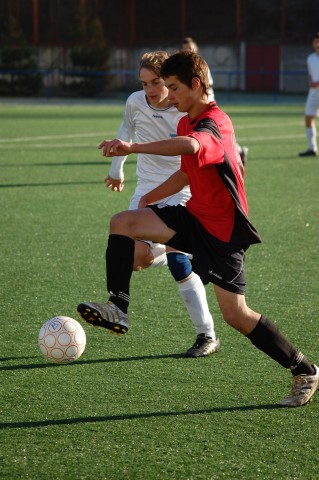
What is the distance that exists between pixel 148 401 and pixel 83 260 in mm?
3597

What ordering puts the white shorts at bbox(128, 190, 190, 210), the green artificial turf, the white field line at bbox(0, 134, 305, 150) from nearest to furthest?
the green artificial turf, the white shorts at bbox(128, 190, 190, 210), the white field line at bbox(0, 134, 305, 150)

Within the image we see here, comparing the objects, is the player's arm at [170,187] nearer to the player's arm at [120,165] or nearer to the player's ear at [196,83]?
the player's ear at [196,83]

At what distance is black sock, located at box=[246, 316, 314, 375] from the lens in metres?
4.47

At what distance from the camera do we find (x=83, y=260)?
8008mm

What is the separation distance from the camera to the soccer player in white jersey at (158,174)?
5453 mm

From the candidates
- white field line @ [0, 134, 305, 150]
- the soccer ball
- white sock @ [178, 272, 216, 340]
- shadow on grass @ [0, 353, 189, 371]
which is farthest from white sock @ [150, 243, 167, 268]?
white field line @ [0, 134, 305, 150]

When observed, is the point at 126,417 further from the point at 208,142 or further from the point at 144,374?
the point at 208,142

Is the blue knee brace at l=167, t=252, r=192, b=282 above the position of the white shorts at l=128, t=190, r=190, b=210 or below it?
below

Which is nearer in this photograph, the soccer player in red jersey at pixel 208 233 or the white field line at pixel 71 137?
the soccer player in red jersey at pixel 208 233

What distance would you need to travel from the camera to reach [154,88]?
19.0 ft

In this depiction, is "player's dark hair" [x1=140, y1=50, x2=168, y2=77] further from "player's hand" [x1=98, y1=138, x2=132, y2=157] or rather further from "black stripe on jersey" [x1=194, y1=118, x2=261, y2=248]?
"player's hand" [x1=98, y1=138, x2=132, y2=157]

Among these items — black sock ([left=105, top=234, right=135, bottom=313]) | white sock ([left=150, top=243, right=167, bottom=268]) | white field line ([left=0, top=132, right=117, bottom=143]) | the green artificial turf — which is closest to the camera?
the green artificial turf

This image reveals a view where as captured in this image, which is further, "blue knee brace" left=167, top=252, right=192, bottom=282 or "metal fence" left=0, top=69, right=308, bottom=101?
"metal fence" left=0, top=69, right=308, bottom=101

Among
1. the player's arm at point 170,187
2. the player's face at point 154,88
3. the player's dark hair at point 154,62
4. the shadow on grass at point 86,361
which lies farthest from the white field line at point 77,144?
the player's arm at point 170,187
